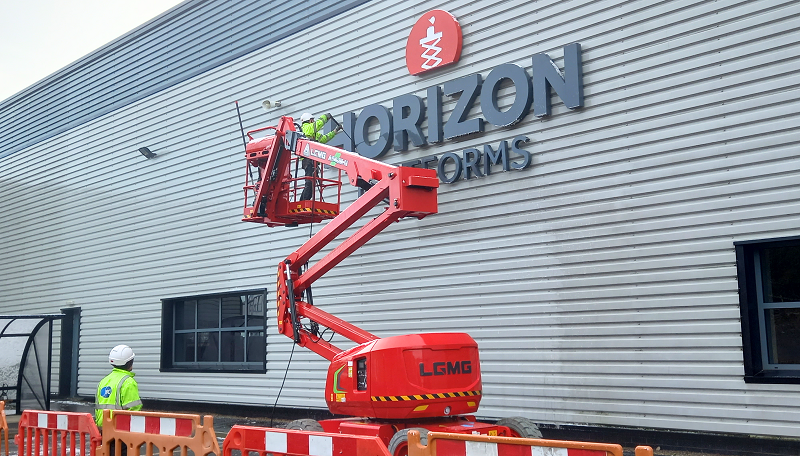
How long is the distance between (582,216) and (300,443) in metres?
5.78

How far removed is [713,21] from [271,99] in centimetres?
905

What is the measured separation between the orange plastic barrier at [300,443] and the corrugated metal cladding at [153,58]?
31.7ft

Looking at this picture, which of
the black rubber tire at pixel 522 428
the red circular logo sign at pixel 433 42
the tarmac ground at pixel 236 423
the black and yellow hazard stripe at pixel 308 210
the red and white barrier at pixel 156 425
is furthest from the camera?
the red circular logo sign at pixel 433 42

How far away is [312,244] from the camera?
10.1m

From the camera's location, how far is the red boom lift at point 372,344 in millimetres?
8102

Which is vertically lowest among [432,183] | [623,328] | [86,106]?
[623,328]

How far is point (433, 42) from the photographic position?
40.8 ft

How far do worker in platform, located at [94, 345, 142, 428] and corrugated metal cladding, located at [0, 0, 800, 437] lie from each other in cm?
540

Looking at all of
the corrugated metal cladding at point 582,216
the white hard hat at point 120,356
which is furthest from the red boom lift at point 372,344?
the white hard hat at point 120,356

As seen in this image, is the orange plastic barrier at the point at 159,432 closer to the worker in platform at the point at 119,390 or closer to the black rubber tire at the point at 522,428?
the worker in platform at the point at 119,390

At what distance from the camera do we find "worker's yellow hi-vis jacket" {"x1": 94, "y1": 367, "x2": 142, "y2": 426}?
7586mm

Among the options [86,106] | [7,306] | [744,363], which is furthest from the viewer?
[7,306]

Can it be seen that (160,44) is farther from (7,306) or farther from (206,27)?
(7,306)

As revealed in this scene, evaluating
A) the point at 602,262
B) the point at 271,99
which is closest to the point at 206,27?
the point at 271,99
